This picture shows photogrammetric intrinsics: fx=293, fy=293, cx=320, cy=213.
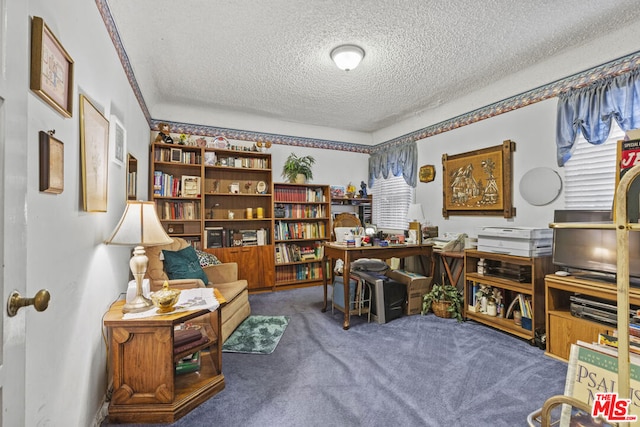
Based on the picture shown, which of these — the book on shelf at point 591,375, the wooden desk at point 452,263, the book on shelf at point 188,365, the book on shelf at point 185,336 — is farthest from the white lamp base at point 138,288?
the wooden desk at point 452,263

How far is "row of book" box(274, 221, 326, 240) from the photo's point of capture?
461 centimetres

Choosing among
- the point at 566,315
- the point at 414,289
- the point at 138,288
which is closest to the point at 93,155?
the point at 138,288

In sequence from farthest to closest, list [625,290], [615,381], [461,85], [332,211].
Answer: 1. [332,211]
2. [461,85]
3. [615,381]
4. [625,290]

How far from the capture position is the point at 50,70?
3.54ft

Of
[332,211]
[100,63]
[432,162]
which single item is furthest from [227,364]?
[432,162]

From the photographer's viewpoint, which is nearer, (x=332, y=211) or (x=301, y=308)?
(x=301, y=308)

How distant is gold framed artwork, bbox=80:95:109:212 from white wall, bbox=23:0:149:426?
0.04 m

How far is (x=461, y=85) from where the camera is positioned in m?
3.43

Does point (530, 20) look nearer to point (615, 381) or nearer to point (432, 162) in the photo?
point (432, 162)

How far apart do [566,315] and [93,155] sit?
3.46 metres

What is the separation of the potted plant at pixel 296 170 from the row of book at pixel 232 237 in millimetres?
939

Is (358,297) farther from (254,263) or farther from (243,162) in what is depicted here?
(243,162)

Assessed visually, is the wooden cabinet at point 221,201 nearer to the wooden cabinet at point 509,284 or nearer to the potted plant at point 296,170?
the potted plant at point 296,170

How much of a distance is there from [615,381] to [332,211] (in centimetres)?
427
